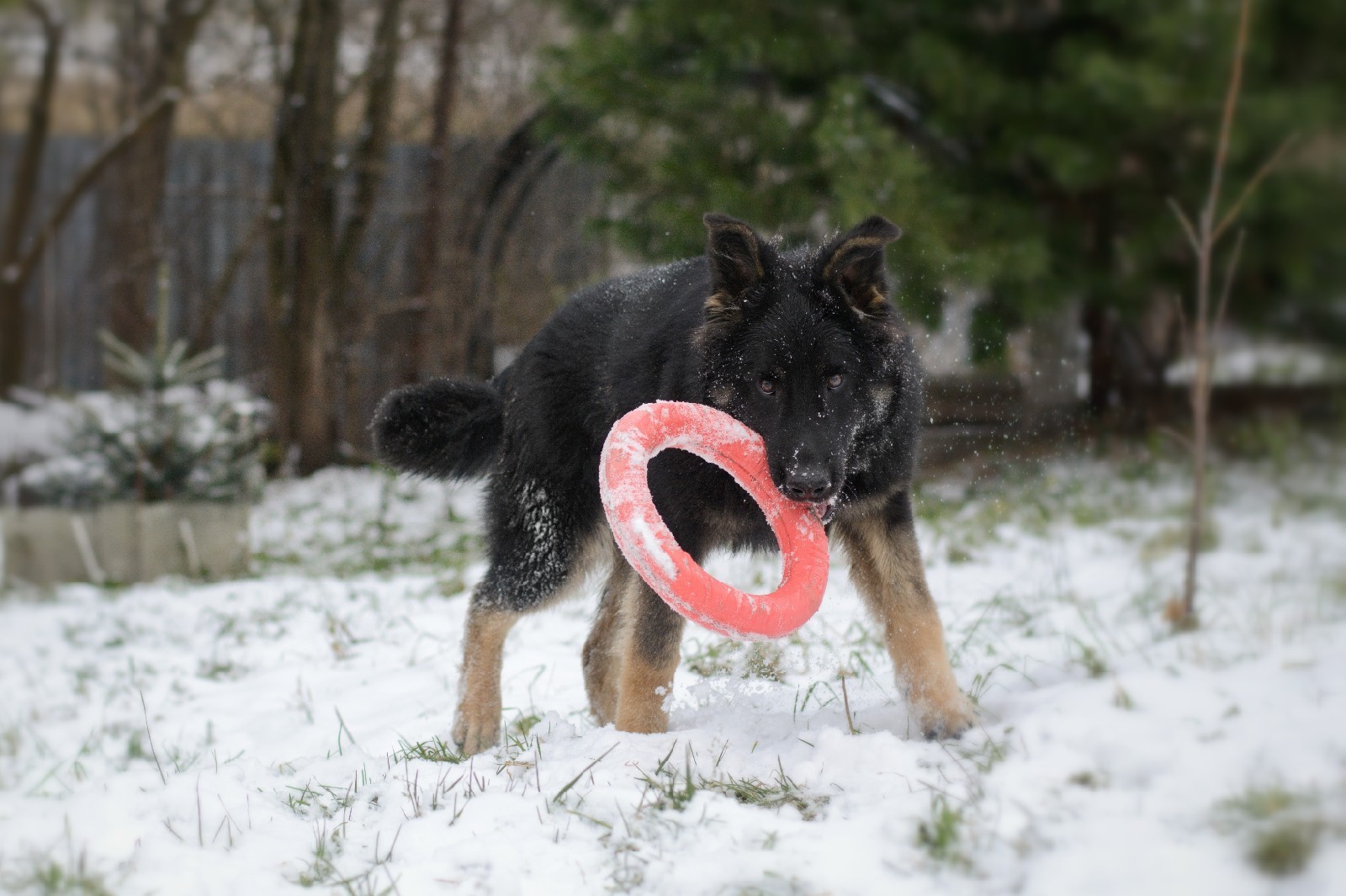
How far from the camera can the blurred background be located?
254 inches

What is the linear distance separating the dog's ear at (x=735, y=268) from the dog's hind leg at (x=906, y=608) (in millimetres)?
777

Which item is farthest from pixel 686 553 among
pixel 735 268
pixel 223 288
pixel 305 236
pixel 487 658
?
pixel 223 288

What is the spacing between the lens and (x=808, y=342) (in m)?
3.10

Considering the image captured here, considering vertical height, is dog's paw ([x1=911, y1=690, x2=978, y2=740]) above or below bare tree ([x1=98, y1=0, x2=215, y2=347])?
below

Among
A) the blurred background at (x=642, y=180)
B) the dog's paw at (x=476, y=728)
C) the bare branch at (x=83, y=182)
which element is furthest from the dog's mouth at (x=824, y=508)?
the bare branch at (x=83, y=182)

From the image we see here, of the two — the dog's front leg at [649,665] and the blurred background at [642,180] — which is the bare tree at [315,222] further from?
the dog's front leg at [649,665]

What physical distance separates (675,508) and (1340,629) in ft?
7.34

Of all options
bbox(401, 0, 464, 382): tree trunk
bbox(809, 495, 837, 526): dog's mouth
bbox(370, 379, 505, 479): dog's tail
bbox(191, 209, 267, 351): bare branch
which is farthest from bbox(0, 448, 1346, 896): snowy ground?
bbox(191, 209, 267, 351): bare branch

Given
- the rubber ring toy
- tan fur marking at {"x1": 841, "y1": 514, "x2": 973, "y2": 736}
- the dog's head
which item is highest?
the dog's head

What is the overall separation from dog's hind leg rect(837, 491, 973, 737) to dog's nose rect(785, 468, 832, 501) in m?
0.53

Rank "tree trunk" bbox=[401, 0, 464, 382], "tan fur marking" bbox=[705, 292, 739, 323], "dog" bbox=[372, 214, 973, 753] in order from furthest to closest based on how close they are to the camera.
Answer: "tree trunk" bbox=[401, 0, 464, 382] → "tan fur marking" bbox=[705, 292, 739, 323] → "dog" bbox=[372, 214, 973, 753]

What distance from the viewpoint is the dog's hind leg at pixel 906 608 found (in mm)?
3123

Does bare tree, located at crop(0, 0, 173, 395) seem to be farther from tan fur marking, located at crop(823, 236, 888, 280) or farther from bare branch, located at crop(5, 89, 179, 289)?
tan fur marking, located at crop(823, 236, 888, 280)

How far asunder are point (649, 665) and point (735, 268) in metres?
1.22
